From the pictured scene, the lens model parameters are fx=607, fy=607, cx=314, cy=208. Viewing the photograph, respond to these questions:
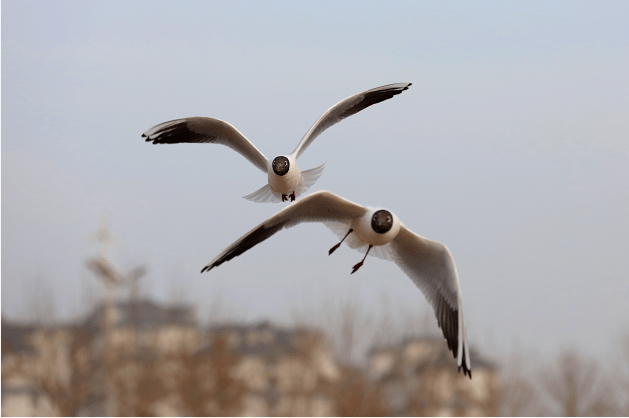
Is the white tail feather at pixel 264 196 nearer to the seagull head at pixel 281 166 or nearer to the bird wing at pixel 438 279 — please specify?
the seagull head at pixel 281 166

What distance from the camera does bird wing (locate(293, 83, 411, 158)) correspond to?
203 inches

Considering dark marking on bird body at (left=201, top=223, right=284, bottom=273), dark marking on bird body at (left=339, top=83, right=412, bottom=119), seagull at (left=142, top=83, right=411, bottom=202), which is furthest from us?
dark marking on bird body at (left=339, top=83, right=412, bottom=119)

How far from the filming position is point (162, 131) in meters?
5.22

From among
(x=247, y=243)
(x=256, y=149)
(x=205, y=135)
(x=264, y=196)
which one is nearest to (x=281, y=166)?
(x=256, y=149)

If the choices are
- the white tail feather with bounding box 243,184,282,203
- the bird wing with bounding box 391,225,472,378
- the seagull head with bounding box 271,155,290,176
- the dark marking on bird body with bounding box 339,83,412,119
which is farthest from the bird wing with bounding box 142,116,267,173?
the bird wing with bounding box 391,225,472,378

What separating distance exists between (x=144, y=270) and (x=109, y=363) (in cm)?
153

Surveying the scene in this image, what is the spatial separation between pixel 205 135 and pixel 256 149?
0.56m

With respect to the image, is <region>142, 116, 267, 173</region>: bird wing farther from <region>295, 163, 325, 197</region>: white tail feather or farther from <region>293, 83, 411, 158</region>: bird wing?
<region>293, 83, 411, 158</region>: bird wing

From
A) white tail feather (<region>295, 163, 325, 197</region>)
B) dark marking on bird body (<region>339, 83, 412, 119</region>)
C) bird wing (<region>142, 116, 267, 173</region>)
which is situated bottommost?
white tail feather (<region>295, 163, 325, 197</region>)

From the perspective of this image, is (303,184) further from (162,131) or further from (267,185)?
(162,131)

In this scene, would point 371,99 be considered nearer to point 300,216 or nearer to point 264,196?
point 264,196

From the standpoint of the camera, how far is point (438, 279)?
4.27 metres

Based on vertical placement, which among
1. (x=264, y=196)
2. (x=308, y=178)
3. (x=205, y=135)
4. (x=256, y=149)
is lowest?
(x=264, y=196)

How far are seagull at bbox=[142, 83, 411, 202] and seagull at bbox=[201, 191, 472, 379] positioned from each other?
867 mm
